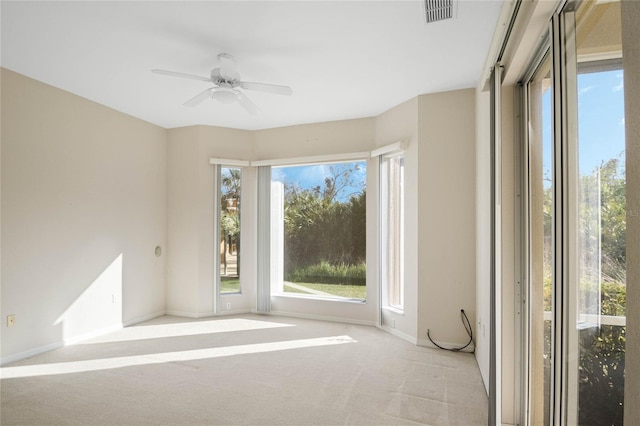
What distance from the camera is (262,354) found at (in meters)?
3.39

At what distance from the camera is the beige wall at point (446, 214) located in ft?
11.5

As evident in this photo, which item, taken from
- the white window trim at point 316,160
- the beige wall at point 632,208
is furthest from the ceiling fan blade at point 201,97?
the beige wall at point 632,208

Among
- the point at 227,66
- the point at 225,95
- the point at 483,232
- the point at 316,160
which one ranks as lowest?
the point at 483,232

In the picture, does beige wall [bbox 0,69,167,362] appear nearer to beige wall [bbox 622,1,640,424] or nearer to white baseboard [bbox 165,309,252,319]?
white baseboard [bbox 165,309,252,319]

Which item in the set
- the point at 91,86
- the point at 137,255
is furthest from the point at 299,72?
the point at 137,255

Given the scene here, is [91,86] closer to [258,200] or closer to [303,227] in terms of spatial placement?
[258,200]

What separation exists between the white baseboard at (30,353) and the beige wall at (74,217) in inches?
0.4

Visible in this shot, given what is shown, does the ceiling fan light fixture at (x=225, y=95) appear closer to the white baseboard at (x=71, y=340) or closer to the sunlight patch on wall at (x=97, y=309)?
the sunlight patch on wall at (x=97, y=309)

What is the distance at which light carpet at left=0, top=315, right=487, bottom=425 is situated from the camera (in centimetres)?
229

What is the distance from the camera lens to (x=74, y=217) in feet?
12.4

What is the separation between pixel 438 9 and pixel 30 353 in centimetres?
481

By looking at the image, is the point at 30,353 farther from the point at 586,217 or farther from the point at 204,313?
the point at 586,217

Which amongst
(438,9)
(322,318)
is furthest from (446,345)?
(438,9)

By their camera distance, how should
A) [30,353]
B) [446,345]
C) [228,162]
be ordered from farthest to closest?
[228,162] → [446,345] → [30,353]
